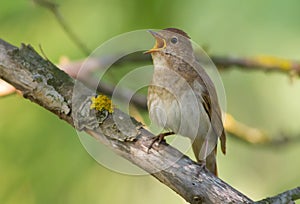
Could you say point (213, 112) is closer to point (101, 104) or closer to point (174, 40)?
point (174, 40)

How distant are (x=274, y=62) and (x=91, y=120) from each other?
67.2 inches

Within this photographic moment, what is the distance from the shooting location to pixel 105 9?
3.89 m

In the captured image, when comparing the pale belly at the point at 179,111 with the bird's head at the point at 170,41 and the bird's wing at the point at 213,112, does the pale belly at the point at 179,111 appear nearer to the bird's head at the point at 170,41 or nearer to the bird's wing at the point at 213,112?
the bird's wing at the point at 213,112

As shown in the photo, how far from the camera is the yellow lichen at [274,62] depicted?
151 inches

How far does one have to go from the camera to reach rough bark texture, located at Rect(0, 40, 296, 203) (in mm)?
2355

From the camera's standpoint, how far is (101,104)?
2.54m

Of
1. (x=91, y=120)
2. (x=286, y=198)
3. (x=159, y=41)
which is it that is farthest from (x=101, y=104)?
(x=286, y=198)

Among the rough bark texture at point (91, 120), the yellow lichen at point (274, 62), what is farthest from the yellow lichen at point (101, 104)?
the yellow lichen at point (274, 62)

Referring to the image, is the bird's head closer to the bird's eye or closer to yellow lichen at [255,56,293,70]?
the bird's eye

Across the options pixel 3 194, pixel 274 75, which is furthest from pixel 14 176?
pixel 274 75

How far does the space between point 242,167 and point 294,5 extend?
1029mm

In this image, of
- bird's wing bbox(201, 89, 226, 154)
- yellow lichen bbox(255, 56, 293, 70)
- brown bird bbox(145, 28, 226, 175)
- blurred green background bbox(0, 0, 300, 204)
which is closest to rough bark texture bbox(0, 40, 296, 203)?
brown bird bbox(145, 28, 226, 175)

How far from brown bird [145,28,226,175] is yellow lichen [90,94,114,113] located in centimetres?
36

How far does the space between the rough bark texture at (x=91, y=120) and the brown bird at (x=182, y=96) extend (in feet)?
1.14
